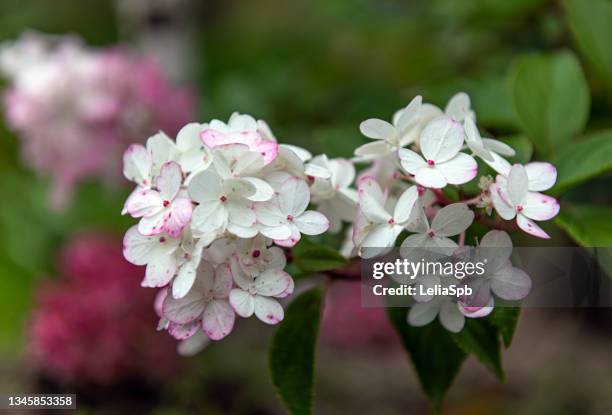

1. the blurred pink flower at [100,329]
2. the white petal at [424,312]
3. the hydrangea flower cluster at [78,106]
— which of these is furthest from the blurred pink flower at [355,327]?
the white petal at [424,312]

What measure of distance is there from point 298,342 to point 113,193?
85 centimetres

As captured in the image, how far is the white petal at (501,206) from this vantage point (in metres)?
0.45

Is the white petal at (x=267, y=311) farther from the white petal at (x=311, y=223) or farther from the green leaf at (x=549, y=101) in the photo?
the green leaf at (x=549, y=101)

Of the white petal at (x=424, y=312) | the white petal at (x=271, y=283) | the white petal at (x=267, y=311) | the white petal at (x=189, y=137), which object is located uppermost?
the white petal at (x=189, y=137)

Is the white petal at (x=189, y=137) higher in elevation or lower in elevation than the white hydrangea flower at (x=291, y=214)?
higher

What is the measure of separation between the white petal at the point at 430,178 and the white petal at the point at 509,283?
0.08 m

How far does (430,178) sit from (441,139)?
4 cm

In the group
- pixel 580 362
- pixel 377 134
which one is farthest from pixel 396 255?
pixel 580 362

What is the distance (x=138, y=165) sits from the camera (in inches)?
20.4

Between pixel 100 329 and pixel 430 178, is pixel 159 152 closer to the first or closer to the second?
pixel 430 178

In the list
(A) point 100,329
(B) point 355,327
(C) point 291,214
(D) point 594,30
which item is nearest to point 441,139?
(C) point 291,214

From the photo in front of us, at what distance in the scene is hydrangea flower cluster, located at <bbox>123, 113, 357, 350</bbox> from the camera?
0.46 m

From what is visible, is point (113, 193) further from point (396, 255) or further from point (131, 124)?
point (396, 255)

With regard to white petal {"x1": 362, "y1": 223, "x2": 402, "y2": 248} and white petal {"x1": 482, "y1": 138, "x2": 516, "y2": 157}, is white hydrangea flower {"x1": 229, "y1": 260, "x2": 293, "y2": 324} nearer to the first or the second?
white petal {"x1": 362, "y1": 223, "x2": 402, "y2": 248}
